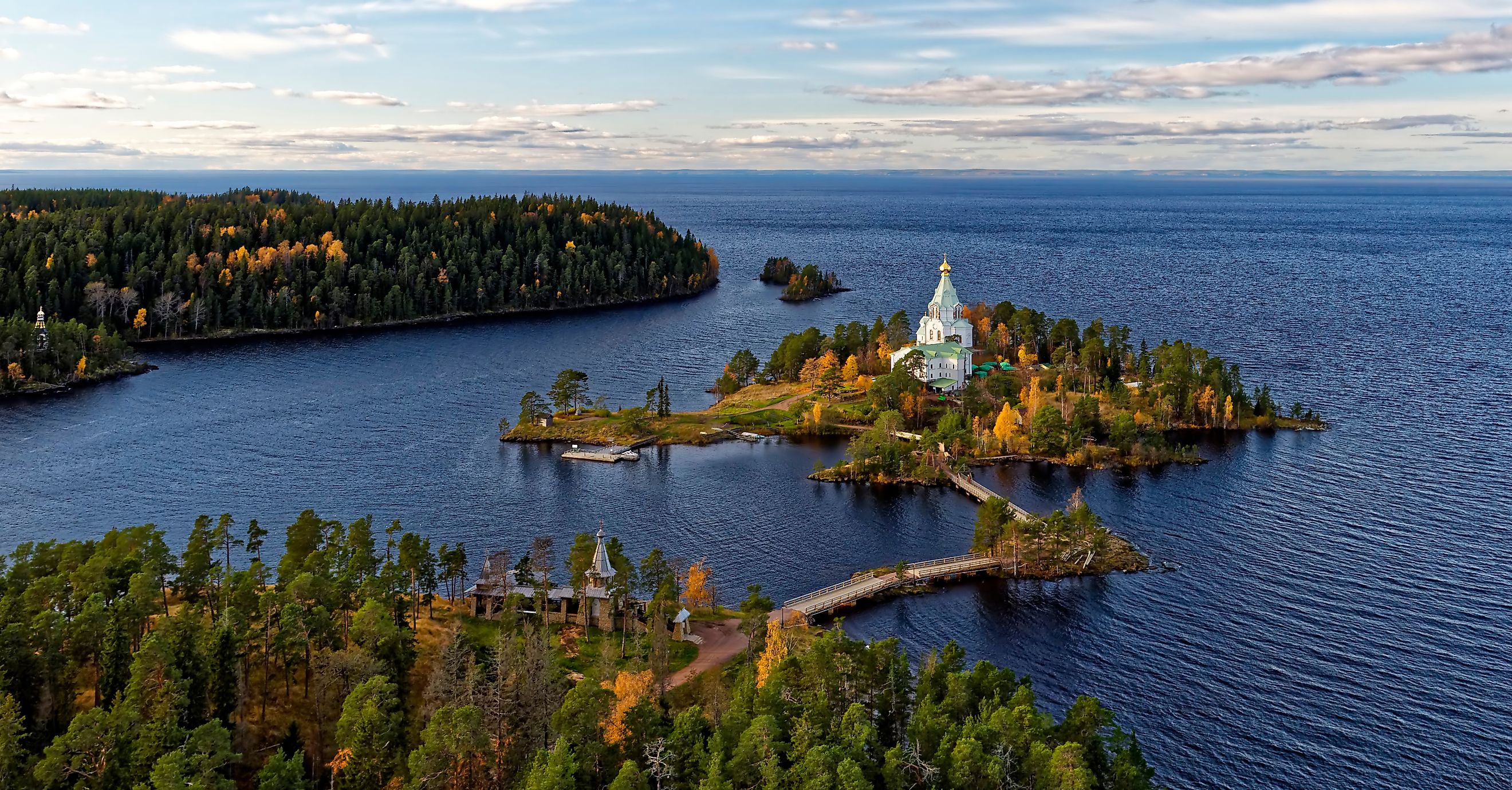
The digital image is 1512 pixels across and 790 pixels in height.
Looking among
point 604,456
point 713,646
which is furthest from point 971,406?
point 713,646

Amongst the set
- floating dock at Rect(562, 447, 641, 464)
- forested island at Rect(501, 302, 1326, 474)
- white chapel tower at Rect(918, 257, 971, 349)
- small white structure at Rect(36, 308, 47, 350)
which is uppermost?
white chapel tower at Rect(918, 257, 971, 349)

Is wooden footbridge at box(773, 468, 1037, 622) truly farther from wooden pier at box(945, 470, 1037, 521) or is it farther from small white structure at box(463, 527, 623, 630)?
small white structure at box(463, 527, 623, 630)

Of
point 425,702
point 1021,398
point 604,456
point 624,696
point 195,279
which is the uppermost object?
point 195,279

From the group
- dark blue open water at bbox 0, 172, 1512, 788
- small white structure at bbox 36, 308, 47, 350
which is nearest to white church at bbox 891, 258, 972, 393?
dark blue open water at bbox 0, 172, 1512, 788

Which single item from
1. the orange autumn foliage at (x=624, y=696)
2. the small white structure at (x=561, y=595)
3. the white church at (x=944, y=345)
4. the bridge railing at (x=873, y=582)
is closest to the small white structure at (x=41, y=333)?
the small white structure at (x=561, y=595)

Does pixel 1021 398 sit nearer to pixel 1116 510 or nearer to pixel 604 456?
pixel 1116 510

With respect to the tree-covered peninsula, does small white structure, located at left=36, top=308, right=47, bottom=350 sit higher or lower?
higher
